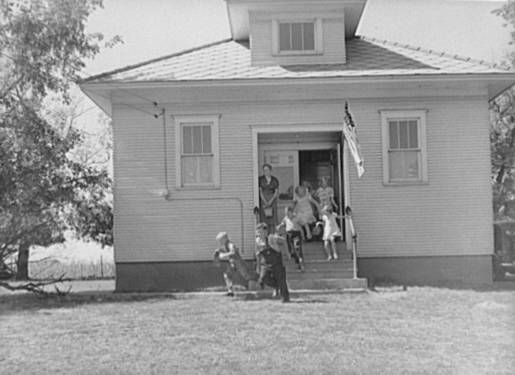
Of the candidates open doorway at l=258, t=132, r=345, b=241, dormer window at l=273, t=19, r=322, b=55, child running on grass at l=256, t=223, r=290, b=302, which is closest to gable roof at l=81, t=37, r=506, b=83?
dormer window at l=273, t=19, r=322, b=55

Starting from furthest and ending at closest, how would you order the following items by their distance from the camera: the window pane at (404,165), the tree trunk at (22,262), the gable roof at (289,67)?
the tree trunk at (22,262), the window pane at (404,165), the gable roof at (289,67)

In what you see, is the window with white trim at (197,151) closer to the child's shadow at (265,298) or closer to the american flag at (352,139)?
the american flag at (352,139)

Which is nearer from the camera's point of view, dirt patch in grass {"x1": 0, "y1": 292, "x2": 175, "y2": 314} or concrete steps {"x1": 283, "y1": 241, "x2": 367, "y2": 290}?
dirt patch in grass {"x1": 0, "y1": 292, "x2": 175, "y2": 314}

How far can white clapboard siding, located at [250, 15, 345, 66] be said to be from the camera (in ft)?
59.4

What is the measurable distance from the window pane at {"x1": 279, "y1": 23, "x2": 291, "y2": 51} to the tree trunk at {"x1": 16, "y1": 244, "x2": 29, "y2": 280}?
764 cm

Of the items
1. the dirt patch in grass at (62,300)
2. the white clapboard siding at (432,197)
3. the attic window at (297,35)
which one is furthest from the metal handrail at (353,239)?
the attic window at (297,35)

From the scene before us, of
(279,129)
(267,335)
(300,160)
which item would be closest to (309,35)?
(279,129)

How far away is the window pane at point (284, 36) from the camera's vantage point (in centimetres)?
1825

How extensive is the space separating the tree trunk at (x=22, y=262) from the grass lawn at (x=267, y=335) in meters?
6.03

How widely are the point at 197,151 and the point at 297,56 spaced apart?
10.0 ft

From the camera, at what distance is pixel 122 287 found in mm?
17062

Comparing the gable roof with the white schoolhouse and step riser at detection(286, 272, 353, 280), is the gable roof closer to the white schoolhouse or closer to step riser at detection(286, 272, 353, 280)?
the white schoolhouse

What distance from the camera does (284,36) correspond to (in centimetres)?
1834

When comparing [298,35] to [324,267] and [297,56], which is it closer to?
[297,56]
